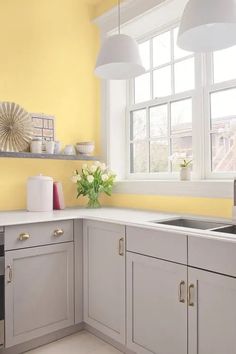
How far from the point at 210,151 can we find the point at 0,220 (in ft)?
5.25

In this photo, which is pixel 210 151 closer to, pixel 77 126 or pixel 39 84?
pixel 77 126

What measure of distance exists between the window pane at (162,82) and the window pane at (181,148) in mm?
457

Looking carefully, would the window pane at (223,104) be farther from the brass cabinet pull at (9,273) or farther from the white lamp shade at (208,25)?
the brass cabinet pull at (9,273)

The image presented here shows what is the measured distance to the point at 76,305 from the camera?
231 cm

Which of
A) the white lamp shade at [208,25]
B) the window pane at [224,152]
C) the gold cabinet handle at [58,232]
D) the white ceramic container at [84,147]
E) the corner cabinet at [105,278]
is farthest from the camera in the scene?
the white ceramic container at [84,147]

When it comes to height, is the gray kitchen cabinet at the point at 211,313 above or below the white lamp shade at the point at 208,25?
below

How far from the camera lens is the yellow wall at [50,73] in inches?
104

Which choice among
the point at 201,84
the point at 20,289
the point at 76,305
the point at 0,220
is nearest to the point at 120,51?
the point at 201,84

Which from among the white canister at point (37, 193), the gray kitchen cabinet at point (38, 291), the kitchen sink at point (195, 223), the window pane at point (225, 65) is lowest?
the gray kitchen cabinet at point (38, 291)

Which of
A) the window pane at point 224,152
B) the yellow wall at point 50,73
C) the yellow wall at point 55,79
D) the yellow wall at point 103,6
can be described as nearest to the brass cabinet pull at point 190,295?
the yellow wall at point 55,79

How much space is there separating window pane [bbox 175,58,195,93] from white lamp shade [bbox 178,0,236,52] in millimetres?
910

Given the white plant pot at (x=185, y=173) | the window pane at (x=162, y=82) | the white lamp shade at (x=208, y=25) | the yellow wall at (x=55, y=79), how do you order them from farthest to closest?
1. the window pane at (x=162, y=82)
2. the yellow wall at (x=55, y=79)
3. the white plant pot at (x=185, y=173)
4. the white lamp shade at (x=208, y=25)

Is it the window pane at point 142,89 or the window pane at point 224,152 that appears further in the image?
the window pane at point 142,89

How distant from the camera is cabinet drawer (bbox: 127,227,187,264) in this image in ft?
5.50
